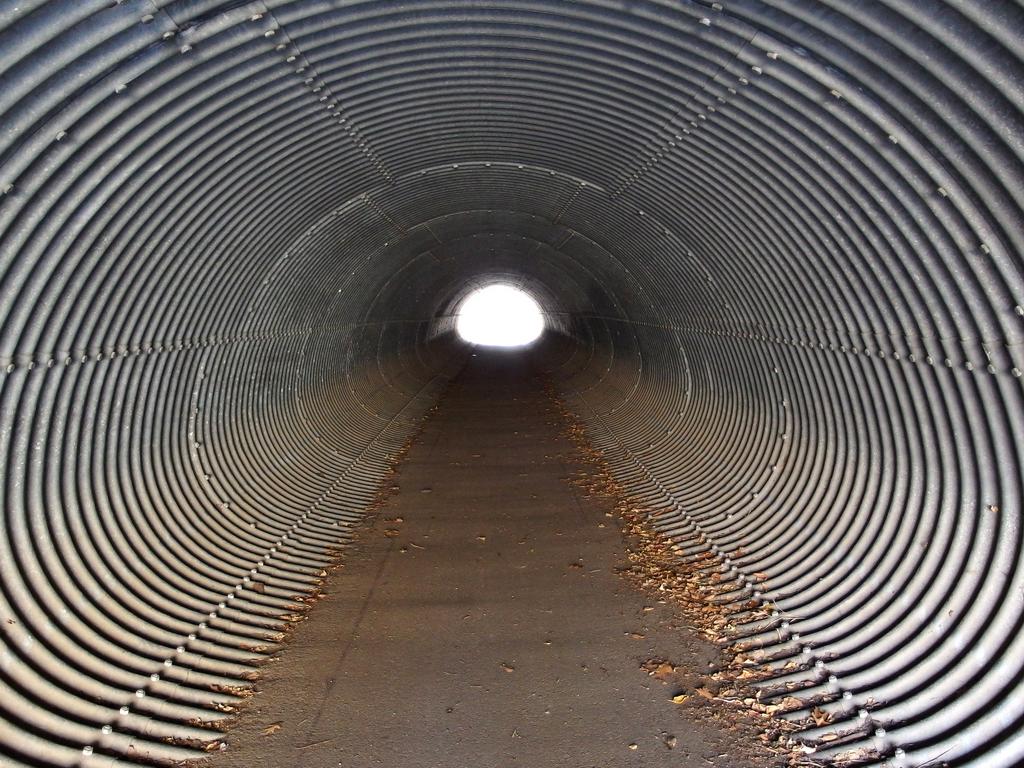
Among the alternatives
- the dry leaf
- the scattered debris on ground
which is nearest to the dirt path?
the scattered debris on ground

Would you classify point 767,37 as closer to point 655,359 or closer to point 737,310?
point 737,310

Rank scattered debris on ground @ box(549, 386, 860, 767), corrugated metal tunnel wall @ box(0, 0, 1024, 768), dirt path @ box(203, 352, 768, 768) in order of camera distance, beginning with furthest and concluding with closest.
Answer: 1. scattered debris on ground @ box(549, 386, 860, 767)
2. dirt path @ box(203, 352, 768, 768)
3. corrugated metal tunnel wall @ box(0, 0, 1024, 768)

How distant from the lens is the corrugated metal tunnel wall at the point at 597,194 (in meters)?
4.60

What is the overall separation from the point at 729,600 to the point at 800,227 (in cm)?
341

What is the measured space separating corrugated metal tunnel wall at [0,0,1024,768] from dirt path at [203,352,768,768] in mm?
567

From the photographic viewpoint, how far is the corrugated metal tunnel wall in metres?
4.60

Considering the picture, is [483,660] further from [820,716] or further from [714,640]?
[820,716]

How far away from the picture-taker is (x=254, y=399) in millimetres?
10133

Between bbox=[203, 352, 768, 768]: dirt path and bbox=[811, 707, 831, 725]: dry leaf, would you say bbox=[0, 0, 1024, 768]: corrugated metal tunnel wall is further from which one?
bbox=[203, 352, 768, 768]: dirt path

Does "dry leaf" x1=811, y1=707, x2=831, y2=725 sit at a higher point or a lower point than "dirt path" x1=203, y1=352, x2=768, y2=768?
lower

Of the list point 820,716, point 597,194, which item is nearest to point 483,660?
point 820,716

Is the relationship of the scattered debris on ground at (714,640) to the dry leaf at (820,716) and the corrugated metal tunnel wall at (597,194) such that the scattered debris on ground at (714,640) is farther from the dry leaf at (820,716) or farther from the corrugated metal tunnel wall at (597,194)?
the corrugated metal tunnel wall at (597,194)

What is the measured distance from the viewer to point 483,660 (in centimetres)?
584

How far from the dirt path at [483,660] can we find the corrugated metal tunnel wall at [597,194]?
0.57 meters
